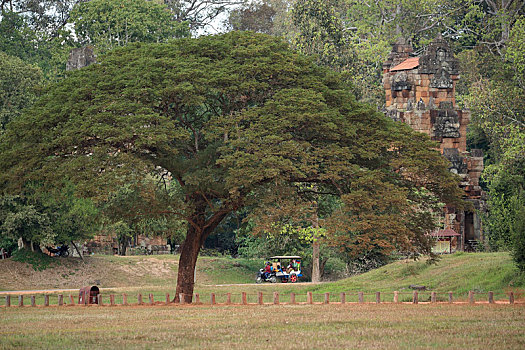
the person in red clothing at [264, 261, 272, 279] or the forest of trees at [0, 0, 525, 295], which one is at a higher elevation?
the forest of trees at [0, 0, 525, 295]

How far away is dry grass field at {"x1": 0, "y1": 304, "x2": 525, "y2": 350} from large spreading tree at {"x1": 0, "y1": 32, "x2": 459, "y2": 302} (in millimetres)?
4184

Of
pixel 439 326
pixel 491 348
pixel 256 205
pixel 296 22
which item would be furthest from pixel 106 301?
pixel 296 22

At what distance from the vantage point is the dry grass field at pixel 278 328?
49.4 feet

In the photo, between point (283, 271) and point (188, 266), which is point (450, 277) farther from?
point (283, 271)

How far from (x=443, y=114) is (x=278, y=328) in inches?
1112

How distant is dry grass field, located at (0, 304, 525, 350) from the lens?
49.4 ft

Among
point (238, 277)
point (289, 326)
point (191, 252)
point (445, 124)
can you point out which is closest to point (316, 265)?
point (238, 277)

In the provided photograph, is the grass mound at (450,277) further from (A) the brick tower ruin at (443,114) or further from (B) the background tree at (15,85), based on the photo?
(B) the background tree at (15,85)

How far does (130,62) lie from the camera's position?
27734mm

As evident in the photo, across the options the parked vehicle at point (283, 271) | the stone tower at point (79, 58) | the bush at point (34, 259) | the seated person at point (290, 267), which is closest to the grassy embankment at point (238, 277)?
the bush at point (34, 259)

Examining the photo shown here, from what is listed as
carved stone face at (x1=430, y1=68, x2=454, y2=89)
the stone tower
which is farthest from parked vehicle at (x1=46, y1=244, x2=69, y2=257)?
carved stone face at (x1=430, y1=68, x2=454, y2=89)

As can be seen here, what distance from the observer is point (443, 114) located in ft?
142

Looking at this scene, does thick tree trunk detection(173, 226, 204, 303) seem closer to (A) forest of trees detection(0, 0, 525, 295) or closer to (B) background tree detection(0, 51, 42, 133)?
(A) forest of trees detection(0, 0, 525, 295)

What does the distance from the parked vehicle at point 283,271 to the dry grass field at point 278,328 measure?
26573 mm
